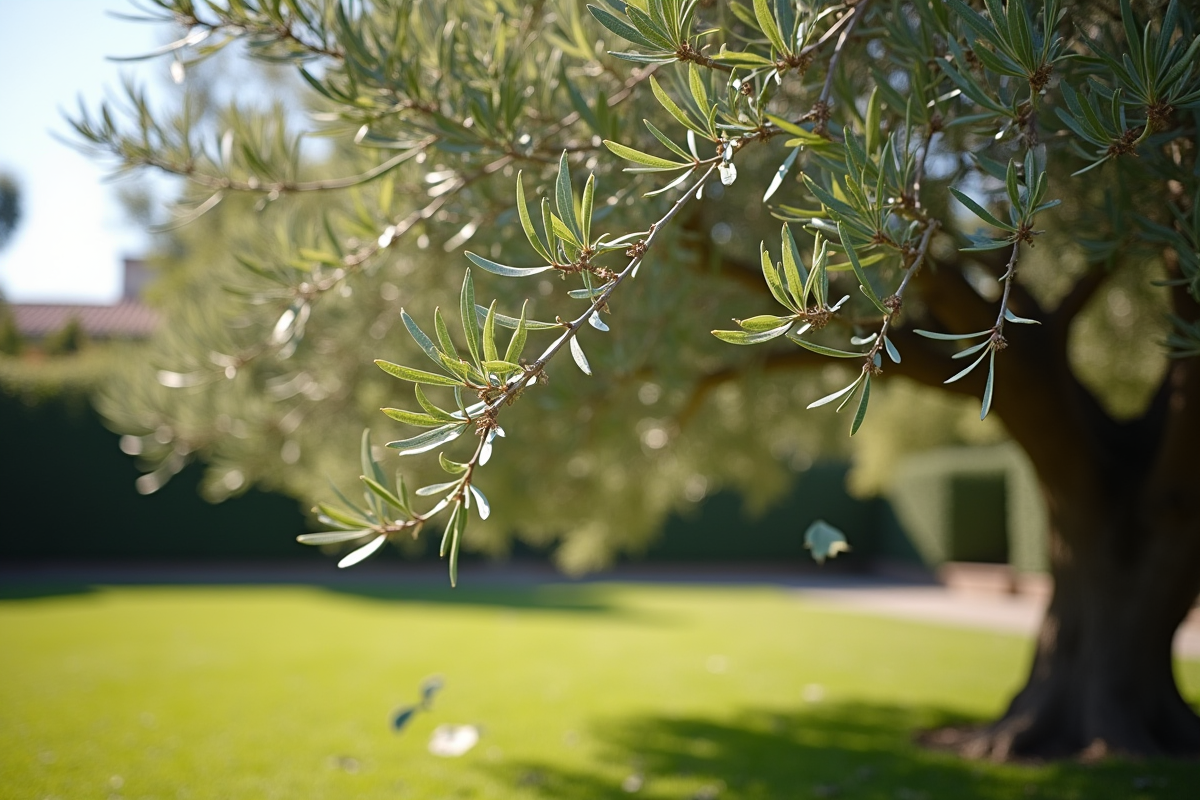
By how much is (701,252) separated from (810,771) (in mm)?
2585

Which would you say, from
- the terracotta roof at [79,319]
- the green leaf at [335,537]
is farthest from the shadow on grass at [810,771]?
the terracotta roof at [79,319]

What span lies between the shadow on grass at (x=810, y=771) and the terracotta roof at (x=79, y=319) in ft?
43.5

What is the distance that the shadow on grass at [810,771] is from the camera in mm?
3939

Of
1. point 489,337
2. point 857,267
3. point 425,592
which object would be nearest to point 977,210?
point 857,267

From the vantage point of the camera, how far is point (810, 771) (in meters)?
4.41

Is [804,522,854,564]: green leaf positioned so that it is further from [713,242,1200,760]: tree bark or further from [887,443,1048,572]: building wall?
[887,443,1048,572]: building wall

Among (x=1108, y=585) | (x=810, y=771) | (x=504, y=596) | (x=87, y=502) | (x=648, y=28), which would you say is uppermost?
(x=648, y=28)

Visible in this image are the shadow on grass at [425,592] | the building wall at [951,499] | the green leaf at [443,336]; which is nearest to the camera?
the green leaf at [443,336]

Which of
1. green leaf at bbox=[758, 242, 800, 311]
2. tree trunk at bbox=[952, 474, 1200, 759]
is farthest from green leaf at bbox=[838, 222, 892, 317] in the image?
tree trunk at bbox=[952, 474, 1200, 759]

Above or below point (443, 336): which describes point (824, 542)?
below

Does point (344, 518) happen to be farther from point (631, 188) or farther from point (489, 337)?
point (631, 188)

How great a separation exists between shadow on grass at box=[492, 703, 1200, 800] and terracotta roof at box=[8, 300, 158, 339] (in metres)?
13.3

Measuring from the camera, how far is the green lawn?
4121mm

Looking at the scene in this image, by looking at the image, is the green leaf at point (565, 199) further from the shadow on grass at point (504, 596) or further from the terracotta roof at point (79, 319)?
the terracotta roof at point (79, 319)
